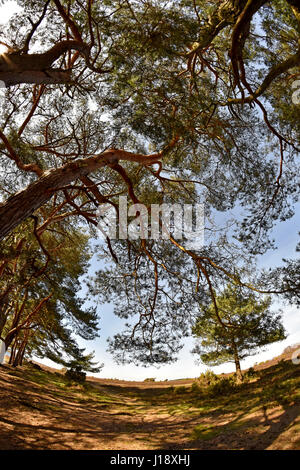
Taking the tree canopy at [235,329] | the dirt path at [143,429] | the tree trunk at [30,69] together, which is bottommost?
the dirt path at [143,429]

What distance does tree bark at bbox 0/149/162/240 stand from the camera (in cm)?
335

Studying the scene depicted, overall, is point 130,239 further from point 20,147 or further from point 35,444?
point 35,444

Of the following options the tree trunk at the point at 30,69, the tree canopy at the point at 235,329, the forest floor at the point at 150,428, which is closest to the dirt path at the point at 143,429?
the forest floor at the point at 150,428

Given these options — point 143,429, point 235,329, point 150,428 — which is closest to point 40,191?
point 143,429

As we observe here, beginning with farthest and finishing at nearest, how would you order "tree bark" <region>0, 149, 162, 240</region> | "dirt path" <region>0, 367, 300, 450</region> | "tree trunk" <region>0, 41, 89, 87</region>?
"dirt path" <region>0, 367, 300, 450</region> < "tree bark" <region>0, 149, 162, 240</region> < "tree trunk" <region>0, 41, 89, 87</region>

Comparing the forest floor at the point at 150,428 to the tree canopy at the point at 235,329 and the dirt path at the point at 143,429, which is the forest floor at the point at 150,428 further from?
the tree canopy at the point at 235,329

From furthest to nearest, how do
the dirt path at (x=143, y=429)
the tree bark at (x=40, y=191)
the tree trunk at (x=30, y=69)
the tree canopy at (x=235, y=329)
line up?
1. the tree canopy at (x=235, y=329)
2. the dirt path at (x=143, y=429)
3. the tree bark at (x=40, y=191)
4. the tree trunk at (x=30, y=69)

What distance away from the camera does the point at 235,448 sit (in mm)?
3830

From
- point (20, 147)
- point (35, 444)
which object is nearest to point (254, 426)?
point (35, 444)

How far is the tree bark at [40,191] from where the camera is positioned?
3.35 m

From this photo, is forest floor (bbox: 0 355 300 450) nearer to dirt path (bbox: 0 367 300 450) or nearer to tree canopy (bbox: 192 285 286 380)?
dirt path (bbox: 0 367 300 450)

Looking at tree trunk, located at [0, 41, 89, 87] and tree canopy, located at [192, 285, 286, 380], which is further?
tree canopy, located at [192, 285, 286, 380]

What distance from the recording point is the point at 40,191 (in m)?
3.82

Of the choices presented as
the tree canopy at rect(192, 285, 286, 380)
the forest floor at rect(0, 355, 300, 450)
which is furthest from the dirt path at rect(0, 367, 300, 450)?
the tree canopy at rect(192, 285, 286, 380)
